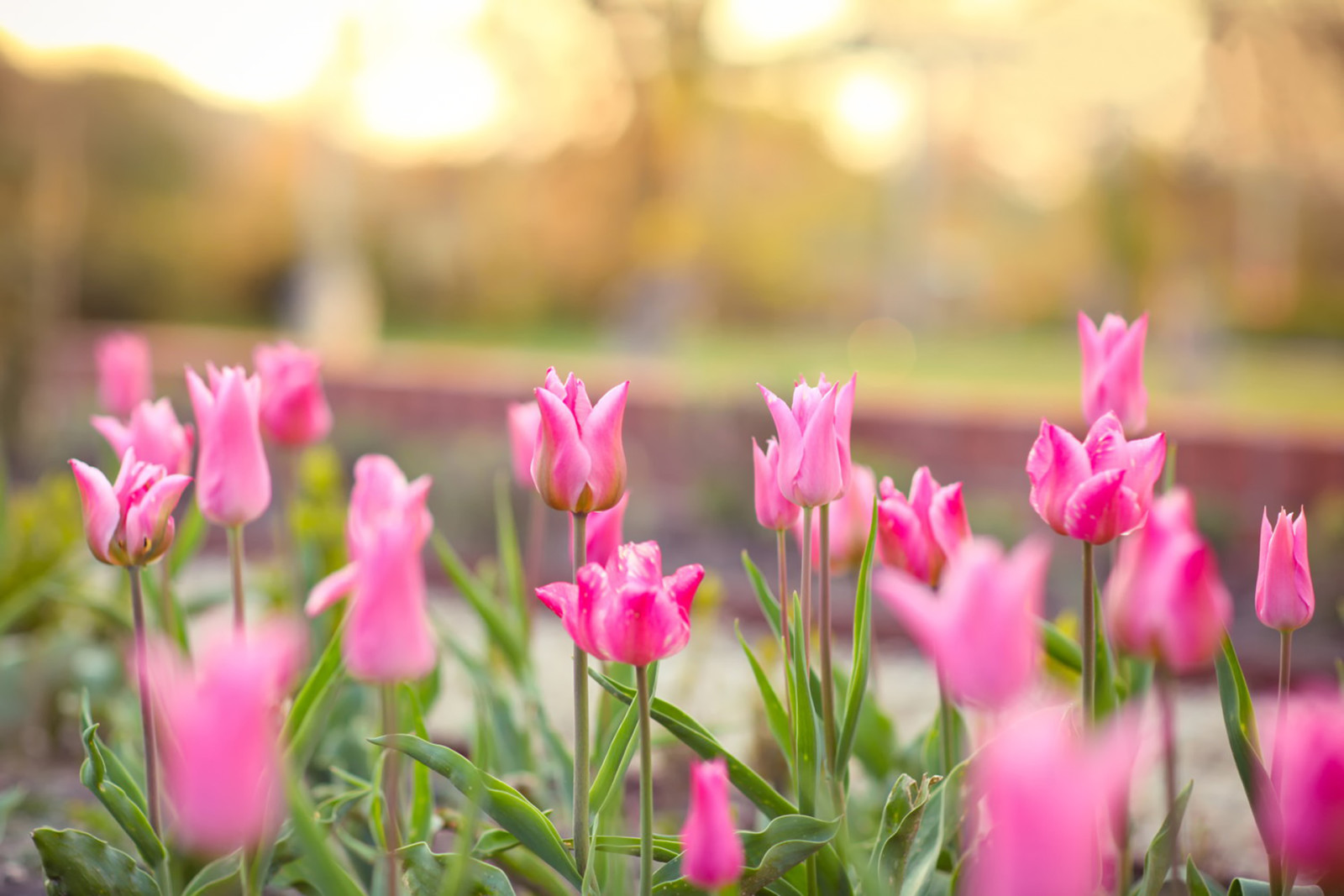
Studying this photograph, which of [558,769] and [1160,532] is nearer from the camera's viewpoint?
[1160,532]

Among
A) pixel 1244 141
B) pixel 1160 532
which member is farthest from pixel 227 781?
pixel 1244 141

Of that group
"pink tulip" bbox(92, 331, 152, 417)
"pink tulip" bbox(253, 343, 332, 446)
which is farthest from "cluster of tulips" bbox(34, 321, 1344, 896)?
"pink tulip" bbox(92, 331, 152, 417)

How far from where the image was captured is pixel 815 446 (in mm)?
999

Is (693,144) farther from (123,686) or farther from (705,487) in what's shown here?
(123,686)

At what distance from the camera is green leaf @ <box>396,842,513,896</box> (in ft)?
3.42

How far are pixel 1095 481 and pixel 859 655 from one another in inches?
12.7

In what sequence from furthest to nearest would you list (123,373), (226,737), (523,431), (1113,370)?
(123,373) < (523,431) < (1113,370) < (226,737)

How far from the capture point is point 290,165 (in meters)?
16.4

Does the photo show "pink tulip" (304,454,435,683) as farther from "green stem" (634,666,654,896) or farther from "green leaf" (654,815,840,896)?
"green leaf" (654,815,840,896)

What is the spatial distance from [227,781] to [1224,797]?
222 centimetres

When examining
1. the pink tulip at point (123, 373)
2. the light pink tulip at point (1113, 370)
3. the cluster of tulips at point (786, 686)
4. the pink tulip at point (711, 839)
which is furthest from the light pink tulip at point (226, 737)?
the pink tulip at point (123, 373)

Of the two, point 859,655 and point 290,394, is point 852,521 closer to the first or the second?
point 859,655

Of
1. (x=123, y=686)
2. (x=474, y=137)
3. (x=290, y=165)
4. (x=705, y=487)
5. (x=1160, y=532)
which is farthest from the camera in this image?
(x=474, y=137)

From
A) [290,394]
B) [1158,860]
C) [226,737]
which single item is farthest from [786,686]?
[290,394]
